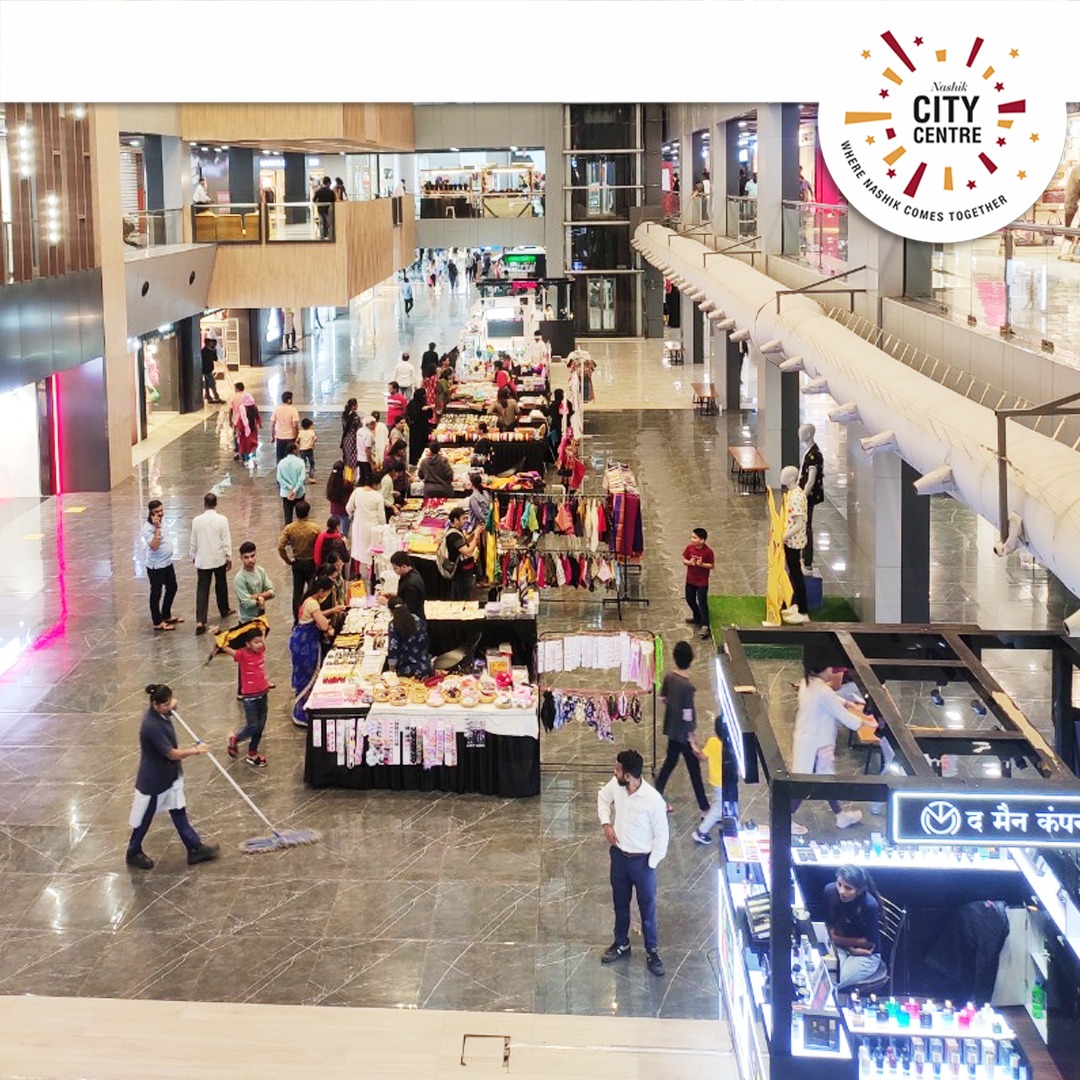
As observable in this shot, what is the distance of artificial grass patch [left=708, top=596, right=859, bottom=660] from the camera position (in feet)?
46.2

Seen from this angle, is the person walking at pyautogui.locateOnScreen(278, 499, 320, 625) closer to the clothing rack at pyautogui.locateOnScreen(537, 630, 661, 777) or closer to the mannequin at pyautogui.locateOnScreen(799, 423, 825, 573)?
the clothing rack at pyautogui.locateOnScreen(537, 630, 661, 777)

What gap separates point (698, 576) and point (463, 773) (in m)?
4.19

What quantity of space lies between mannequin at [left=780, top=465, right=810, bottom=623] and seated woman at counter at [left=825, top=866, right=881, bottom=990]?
22.4 feet

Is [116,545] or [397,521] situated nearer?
[397,521]

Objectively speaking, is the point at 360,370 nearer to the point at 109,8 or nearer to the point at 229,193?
the point at 229,193

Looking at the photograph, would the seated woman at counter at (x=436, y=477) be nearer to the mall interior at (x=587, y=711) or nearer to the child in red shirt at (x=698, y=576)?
the mall interior at (x=587, y=711)

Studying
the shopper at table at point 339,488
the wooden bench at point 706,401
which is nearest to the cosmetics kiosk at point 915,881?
the shopper at table at point 339,488

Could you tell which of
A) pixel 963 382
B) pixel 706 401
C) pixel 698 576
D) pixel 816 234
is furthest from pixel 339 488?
pixel 706 401

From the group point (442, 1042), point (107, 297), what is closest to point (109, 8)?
point (442, 1042)

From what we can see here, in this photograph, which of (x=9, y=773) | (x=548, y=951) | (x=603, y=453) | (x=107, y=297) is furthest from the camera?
(x=603, y=453)

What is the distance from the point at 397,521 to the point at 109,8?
8.63 m

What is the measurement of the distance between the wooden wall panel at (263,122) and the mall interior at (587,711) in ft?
12.2

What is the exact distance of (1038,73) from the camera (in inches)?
305

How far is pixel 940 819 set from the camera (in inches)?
217
